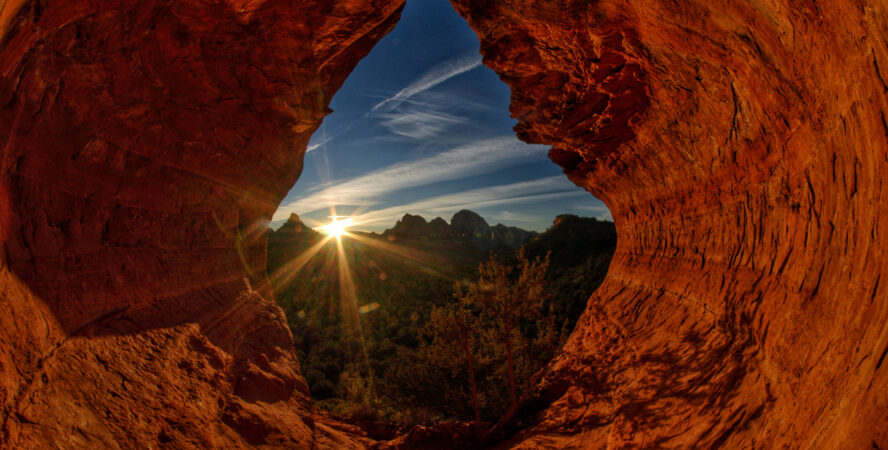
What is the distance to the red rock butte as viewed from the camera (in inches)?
129

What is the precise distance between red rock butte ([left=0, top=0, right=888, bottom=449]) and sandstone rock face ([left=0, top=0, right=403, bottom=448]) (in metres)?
0.04

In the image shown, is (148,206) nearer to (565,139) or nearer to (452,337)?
(565,139)

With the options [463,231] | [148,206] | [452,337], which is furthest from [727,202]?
[463,231]

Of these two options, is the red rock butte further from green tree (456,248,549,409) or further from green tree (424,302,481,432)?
green tree (424,302,481,432)

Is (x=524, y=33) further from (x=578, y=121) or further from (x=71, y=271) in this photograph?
(x=71, y=271)

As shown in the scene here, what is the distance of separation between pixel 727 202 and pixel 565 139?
15.2 ft

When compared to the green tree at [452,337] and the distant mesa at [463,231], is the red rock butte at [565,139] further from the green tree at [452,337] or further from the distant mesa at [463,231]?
the distant mesa at [463,231]

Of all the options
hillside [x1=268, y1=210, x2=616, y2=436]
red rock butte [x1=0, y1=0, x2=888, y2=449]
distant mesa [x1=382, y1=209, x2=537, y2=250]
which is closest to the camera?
red rock butte [x1=0, y1=0, x2=888, y2=449]

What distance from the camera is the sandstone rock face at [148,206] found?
406 centimetres

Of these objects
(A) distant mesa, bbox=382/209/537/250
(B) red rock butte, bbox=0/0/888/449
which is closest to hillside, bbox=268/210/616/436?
(B) red rock butte, bbox=0/0/888/449

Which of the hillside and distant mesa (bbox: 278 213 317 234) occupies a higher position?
distant mesa (bbox: 278 213 317 234)

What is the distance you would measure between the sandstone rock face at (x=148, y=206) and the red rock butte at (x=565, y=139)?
4 centimetres

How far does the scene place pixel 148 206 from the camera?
6430 mm

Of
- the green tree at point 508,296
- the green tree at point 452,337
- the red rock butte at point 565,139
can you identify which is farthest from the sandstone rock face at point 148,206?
the green tree at point 508,296
